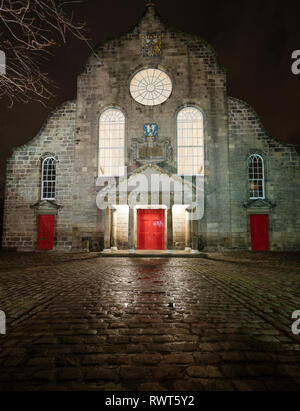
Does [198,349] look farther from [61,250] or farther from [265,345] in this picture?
[61,250]

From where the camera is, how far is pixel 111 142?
17.7 m

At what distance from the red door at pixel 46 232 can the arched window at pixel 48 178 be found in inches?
61.7

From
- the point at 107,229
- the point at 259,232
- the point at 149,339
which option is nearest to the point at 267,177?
the point at 259,232

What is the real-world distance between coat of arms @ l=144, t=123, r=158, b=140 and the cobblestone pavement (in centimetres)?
1339

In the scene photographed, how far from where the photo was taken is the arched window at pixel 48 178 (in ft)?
58.7

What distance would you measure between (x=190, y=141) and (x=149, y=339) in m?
15.9

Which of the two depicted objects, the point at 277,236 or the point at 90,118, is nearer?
the point at 277,236

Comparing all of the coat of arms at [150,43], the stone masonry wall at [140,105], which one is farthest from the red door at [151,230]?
the coat of arms at [150,43]

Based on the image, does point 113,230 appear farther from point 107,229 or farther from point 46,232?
point 46,232

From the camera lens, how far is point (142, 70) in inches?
706

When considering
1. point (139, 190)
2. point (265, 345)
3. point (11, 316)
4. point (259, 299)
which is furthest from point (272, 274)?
point (139, 190)
